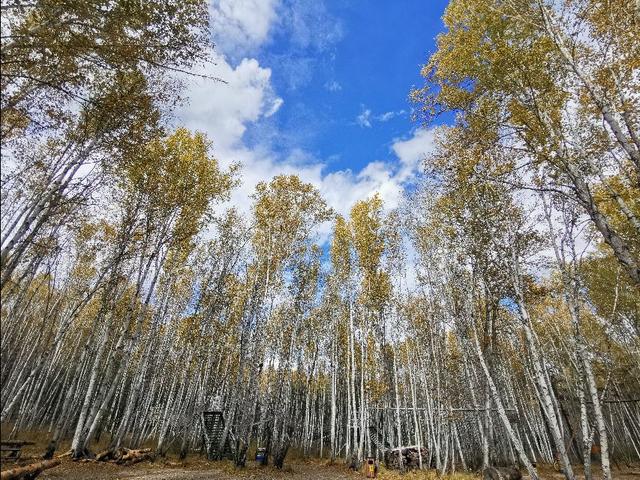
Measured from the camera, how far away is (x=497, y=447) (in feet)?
68.3

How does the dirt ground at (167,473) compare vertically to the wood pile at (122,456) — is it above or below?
below

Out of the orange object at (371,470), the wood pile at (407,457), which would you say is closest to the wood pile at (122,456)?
the orange object at (371,470)

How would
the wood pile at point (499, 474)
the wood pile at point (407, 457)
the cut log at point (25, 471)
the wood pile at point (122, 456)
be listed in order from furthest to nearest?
the wood pile at point (407, 457)
the wood pile at point (499, 474)
the wood pile at point (122, 456)
the cut log at point (25, 471)

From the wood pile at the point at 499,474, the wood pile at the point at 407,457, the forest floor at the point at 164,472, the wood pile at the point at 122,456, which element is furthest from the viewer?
the wood pile at the point at 407,457

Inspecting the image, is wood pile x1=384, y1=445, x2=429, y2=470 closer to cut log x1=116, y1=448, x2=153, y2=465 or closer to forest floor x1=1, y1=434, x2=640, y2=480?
forest floor x1=1, y1=434, x2=640, y2=480

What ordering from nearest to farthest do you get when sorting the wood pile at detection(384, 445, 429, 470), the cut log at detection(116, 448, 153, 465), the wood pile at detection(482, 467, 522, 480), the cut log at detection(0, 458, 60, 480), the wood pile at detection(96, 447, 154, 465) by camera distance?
1. the cut log at detection(0, 458, 60, 480)
2. the wood pile at detection(96, 447, 154, 465)
3. the cut log at detection(116, 448, 153, 465)
4. the wood pile at detection(482, 467, 522, 480)
5. the wood pile at detection(384, 445, 429, 470)

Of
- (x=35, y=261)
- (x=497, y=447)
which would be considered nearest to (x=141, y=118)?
(x=35, y=261)

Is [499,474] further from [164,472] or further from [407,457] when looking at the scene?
[164,472]

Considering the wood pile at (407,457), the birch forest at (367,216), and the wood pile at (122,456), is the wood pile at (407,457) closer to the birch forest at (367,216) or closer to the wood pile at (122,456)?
the birch forest at (367,216)

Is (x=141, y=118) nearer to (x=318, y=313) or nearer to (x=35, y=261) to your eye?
(x=35, y=261)

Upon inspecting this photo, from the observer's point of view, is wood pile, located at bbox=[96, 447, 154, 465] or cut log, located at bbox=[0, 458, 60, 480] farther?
wood pile, located at bbox=[96, 447, 154, 465]

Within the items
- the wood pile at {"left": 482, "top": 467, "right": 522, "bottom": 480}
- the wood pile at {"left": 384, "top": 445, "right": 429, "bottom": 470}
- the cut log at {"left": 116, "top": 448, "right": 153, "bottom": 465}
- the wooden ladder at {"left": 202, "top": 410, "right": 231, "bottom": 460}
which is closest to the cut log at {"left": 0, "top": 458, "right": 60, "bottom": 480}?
the cut log at {"left": 116, "top": 448, "right": 153, "bottom": 465}

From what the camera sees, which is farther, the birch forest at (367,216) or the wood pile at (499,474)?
the wood pile at (499,474)

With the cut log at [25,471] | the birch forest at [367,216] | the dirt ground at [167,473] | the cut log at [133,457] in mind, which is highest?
the birch forest at [367,216]
